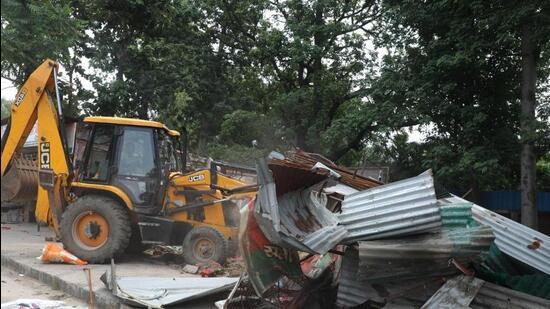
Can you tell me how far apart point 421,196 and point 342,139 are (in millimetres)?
10088

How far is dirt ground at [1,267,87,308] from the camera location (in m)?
7.08

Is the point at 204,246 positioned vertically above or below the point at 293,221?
below

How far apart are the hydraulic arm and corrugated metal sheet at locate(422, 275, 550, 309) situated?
7261 mm

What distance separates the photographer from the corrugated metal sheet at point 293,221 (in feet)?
16.2

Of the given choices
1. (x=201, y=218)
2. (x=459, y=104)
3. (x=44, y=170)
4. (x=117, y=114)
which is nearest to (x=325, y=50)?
(x=459, y=104)

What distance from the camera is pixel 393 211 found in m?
5.05

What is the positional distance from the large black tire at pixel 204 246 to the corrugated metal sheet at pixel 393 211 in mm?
4338

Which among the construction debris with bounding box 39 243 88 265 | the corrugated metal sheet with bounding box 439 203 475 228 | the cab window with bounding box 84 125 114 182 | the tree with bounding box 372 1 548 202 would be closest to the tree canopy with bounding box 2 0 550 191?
the tree with bounding box 372 1 548 202

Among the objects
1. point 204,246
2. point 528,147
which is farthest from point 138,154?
point 528,147

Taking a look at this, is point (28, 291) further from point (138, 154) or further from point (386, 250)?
point (386, 250)

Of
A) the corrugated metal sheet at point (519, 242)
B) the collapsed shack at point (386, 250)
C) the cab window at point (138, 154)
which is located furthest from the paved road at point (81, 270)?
the corrugated metal sheet at point (519, 242)

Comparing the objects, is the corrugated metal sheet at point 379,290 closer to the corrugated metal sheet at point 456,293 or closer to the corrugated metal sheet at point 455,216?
the corrugated metal sheet at point 456,293

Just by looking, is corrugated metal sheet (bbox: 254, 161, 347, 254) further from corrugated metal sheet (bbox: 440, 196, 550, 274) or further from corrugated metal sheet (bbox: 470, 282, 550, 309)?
corrugated metal sheet (bbox: 470, 282, 550, 309)

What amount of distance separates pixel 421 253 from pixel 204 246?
5342 mm
